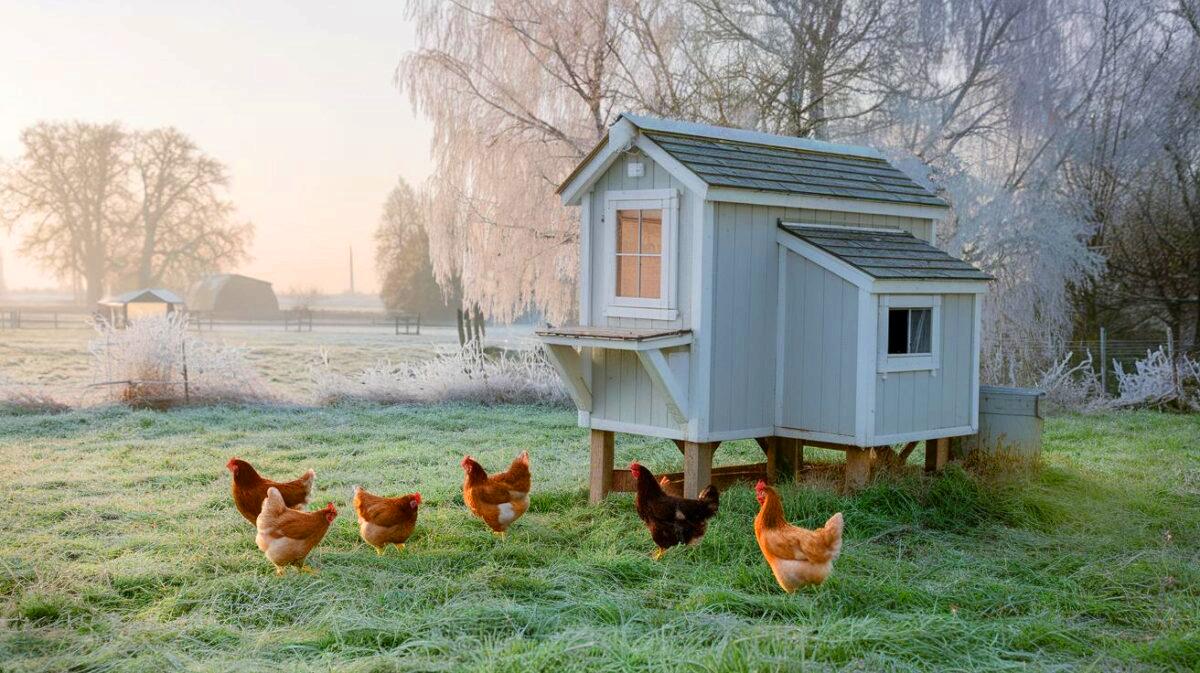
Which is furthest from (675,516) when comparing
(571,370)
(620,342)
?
(571,370)

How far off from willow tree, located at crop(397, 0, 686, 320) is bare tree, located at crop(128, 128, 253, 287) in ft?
70.7

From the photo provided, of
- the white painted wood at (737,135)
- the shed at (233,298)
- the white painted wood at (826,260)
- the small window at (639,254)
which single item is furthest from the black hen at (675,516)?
the shed at (233,298)

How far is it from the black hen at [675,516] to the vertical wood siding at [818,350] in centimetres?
158

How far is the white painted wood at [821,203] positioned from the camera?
8.02 m

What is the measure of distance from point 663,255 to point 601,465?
74.8 inches

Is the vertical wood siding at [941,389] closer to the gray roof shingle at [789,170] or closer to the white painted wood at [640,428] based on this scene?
the gray roof shingle at [789,170]

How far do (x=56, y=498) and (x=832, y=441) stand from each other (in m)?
6.56

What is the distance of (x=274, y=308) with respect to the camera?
142ft

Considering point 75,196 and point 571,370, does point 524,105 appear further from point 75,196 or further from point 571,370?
point 75,196

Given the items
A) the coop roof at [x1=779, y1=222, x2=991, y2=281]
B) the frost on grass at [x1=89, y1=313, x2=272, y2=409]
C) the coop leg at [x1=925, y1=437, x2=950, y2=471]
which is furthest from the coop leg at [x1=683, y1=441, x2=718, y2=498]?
the frost on grass at [x1=89, y1=313, x2=272, y2=409]

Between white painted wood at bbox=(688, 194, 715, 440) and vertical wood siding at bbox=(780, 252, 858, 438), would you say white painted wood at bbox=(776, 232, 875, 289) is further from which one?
white painted wood at bbox=(688, 194, 715, 440)

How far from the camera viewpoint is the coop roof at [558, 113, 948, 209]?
8203 mm

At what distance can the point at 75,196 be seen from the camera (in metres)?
34.7

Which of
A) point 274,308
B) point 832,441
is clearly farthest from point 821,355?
point 274,308
